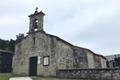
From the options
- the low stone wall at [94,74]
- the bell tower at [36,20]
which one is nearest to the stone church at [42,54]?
the bell tower at [36,20]

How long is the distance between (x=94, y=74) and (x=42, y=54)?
8.20 metres

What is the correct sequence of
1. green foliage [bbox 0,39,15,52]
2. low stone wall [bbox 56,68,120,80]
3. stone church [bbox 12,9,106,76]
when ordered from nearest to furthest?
low stone wall [bbox 56,68,120,80]
stone church [bbox 12,9,106,76]
green foliage [bbox 0,39,15,52]

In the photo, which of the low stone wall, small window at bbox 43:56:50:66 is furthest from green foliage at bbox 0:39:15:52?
the low stone wall

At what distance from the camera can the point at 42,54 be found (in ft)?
91.1

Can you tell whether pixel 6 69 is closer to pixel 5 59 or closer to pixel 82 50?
pixel 5 59

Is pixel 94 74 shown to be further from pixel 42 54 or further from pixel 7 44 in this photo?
pixel 7 44

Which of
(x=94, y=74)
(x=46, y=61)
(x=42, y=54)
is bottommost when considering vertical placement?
(x=94, y=74)

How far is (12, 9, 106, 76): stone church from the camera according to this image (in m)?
26.8

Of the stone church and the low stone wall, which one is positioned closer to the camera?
the low stone wall

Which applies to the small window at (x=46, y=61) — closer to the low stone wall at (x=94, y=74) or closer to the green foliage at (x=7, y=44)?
the low stone wall at (x=94, y=74)

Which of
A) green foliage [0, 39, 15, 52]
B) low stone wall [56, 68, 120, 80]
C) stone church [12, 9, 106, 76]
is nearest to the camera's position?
low stone wall [56, 68, 120, 80]

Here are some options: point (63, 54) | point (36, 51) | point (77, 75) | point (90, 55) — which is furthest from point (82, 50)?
point (77, 75)

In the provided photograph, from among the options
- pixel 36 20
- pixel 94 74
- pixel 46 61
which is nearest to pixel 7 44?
pixel 36 20

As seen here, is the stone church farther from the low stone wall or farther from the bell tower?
the low stone wall
